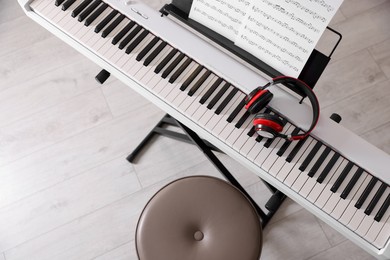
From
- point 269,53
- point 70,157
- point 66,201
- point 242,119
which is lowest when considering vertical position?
point 66,201

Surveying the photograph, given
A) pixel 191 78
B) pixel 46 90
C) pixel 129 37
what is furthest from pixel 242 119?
pixel 46 90

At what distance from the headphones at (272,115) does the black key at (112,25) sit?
2.12 ft

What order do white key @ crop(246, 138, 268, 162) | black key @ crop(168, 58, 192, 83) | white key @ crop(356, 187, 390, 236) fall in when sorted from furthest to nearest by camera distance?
1. black key @ crop(168, 58, 192, 83)
2. white key @ crop(246, 138, 268, 162)
3. white key @ crop(356, 187, 390, 236)

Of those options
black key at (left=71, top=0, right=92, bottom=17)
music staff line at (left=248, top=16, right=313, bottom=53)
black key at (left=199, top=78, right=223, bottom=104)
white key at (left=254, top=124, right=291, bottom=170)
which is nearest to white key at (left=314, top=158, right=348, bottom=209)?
white key at (left=254, top=124, right=291, bottom=170)

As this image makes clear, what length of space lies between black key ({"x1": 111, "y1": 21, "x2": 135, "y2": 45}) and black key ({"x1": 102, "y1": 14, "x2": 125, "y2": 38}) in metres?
0.04

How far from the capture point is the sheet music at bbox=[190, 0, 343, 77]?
139 centimetres

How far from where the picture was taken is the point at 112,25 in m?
1.78

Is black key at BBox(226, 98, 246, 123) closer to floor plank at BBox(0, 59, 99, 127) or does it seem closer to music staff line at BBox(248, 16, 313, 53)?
music staff line at BBox(248, 16, 313, 53)

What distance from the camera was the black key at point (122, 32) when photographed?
176 centimetres

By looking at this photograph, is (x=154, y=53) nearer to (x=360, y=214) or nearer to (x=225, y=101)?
(x=225, y=101)

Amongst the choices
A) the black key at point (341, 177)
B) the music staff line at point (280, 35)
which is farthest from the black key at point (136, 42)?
the black key at point (341, 177)

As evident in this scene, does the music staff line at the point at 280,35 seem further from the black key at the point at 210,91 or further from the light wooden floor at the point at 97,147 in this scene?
the light wooden floor at the point at 97,147

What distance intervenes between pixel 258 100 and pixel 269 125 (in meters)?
0.10

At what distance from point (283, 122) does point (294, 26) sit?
35cm
